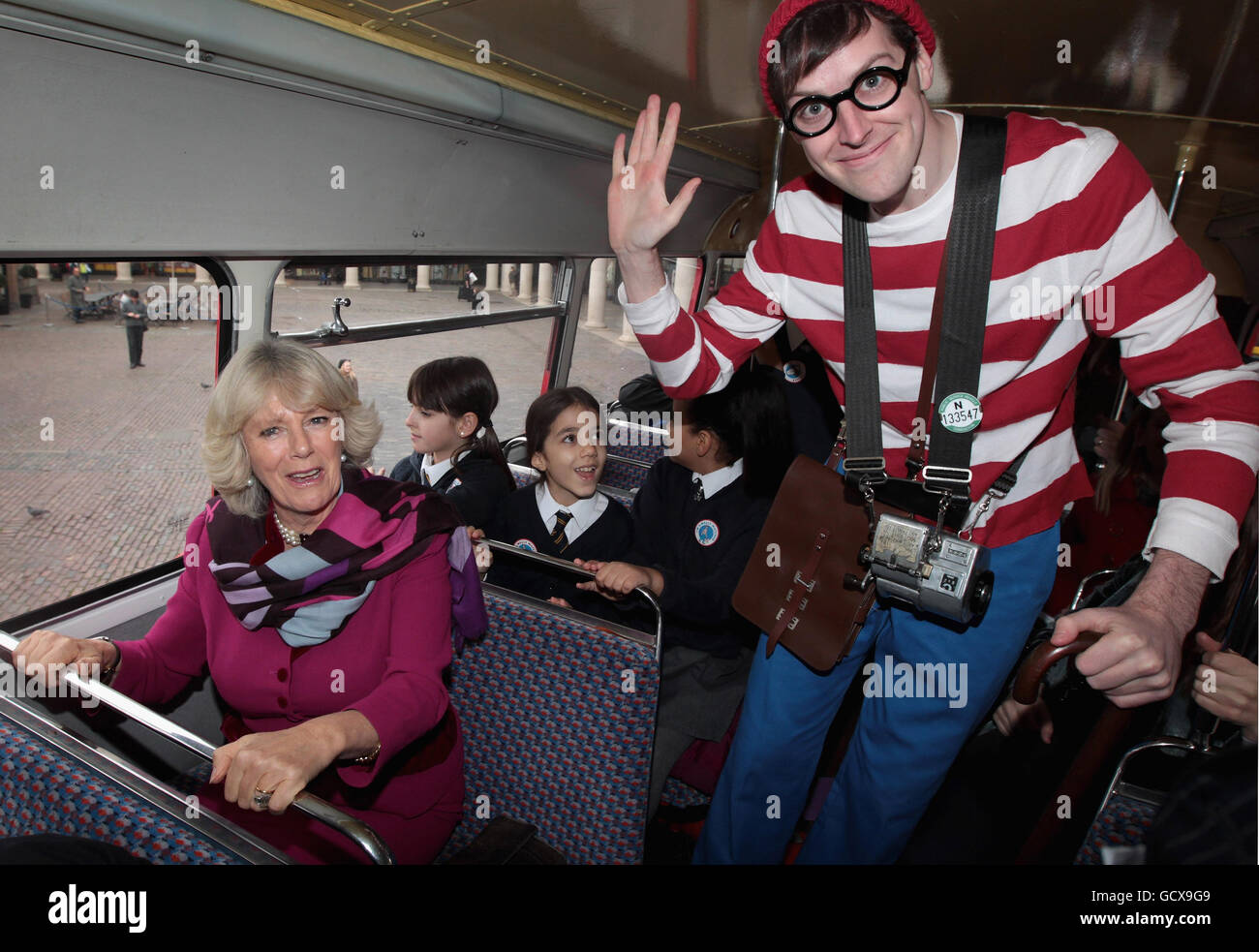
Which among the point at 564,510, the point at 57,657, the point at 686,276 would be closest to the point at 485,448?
the point at 564,510

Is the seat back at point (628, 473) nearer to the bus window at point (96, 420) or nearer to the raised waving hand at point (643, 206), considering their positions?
the bus window at point (96, 420)

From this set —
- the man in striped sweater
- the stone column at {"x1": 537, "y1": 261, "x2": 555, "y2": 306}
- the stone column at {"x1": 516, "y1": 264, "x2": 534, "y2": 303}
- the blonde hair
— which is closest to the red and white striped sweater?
the man in striped sweater

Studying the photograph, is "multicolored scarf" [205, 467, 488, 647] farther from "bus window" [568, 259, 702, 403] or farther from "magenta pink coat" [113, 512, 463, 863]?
"bus window" [568, 259, 702, 403]

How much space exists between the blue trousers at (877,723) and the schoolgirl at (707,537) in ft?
1.77

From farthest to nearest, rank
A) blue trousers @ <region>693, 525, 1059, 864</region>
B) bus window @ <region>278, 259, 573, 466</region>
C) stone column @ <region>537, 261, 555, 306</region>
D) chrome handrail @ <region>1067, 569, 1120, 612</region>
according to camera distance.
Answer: stone column @ <region>537, 261, 555, 306</region>
bus window @ <region>278, 259, 573, 466</region>
chrome handrail @ <region>1067, 569, 1120, 612</region>
blue trousers @ <region>693, 525, 1059, 864</region>

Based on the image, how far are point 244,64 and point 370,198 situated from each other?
0.63 metres

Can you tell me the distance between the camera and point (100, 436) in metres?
2.40

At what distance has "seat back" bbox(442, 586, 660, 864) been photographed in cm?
197

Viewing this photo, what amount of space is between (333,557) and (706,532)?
1.39 meters

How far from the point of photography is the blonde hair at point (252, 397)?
73.4 inches

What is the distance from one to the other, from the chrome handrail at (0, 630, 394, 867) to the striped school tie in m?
1.61

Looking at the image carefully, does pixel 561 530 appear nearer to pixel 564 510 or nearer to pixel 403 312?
pixel 564 510

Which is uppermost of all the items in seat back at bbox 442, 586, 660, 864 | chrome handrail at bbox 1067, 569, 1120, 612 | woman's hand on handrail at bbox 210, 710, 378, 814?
chrome handrail at bbox 1067, 569, 1120, 612

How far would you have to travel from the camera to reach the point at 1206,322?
121 cm
